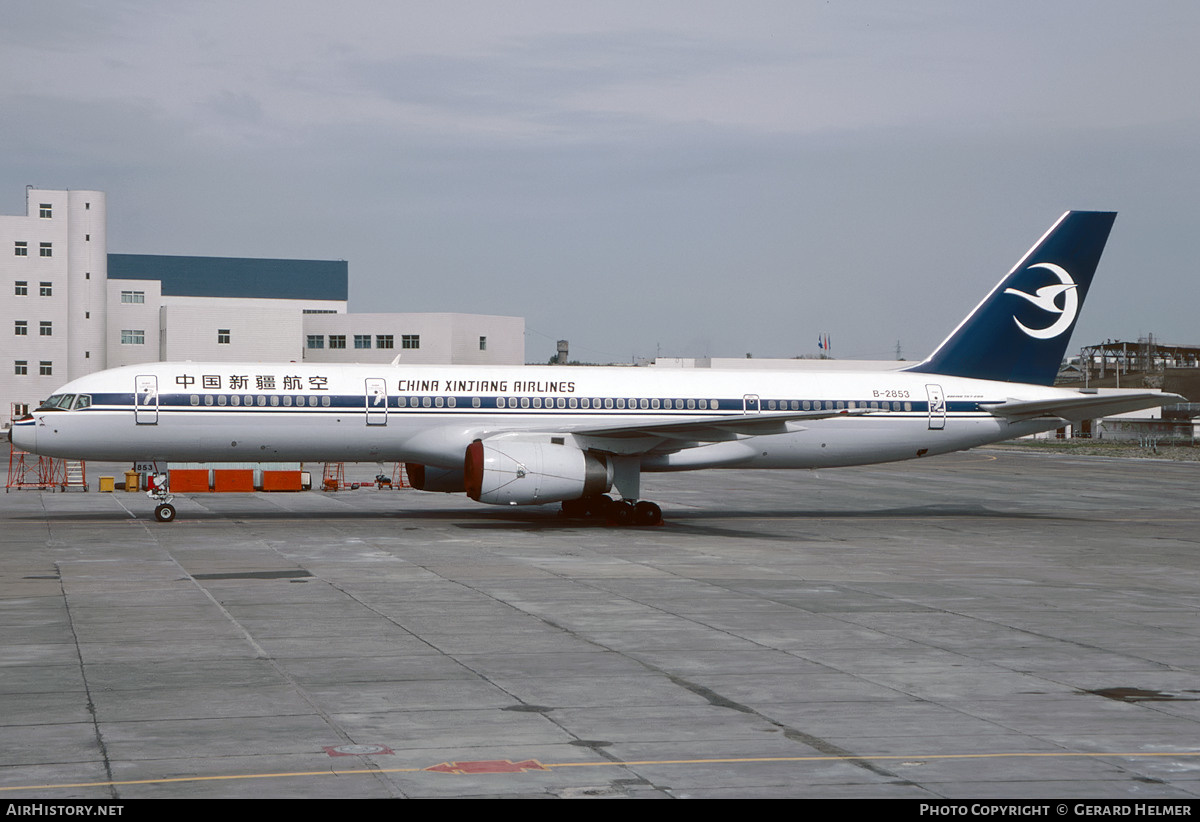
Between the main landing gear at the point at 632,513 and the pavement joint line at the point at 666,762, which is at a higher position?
the main landing gear at the point at 632,513

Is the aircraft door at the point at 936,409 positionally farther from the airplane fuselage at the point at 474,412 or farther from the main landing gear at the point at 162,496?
the main landing gear at the point at 162,496

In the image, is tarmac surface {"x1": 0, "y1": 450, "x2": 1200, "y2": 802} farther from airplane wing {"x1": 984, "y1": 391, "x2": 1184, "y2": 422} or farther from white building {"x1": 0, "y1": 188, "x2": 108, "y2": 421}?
white building {"x1": 0, "y1": 188, "x2": 108, "y2": 421}

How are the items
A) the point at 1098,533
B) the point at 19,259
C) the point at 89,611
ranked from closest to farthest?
the point at 89,611, the point at 1098,533, the point at 19,259

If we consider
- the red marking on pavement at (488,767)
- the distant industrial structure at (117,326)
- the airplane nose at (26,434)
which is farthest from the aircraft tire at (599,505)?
the distant industrial structure at (117,326)

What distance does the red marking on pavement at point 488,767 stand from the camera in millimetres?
10562

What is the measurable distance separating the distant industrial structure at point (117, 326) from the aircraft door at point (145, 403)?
70694 millimetres

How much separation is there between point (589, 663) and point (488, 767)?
4734mm

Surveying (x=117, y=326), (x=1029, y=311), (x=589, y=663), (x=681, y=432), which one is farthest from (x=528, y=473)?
(x=117, y=326)

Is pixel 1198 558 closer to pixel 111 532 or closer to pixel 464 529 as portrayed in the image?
pixel 464 529

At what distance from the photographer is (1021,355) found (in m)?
39.6

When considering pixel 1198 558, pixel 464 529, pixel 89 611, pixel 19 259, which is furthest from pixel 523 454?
pixel 19 259

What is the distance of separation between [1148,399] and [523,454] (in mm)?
17619

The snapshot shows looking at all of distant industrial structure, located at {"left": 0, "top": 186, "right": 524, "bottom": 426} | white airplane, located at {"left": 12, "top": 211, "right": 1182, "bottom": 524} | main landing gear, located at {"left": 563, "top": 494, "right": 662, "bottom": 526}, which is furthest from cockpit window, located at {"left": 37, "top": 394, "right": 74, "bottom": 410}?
distant industrial structure, located at {"left": 0, "top": 186, "right": 524, "bottom": 426}

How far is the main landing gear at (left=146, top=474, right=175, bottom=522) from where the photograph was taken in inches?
1298
